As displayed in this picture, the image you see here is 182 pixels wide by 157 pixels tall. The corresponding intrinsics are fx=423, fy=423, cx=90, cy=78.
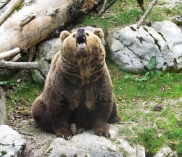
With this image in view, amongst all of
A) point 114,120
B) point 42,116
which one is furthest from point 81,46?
point 114,120

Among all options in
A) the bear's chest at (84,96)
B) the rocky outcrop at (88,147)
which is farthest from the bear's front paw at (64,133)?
the bear's chest at (84,96)

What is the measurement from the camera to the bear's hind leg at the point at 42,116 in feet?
21.2

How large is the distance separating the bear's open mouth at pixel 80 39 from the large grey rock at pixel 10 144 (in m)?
1.50

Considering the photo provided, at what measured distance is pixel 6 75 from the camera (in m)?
9.20

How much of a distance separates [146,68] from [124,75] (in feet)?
1.67

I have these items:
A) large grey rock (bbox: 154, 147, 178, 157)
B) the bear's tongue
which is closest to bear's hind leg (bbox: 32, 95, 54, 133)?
the bear's tongue

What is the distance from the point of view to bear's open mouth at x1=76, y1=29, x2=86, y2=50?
5.55 meters

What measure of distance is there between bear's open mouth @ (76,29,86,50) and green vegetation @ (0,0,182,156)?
69.7 inches

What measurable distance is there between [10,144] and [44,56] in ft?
12.4

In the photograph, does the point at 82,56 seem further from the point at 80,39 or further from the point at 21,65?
the point at 21,65

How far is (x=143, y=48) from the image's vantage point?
30.8 ft

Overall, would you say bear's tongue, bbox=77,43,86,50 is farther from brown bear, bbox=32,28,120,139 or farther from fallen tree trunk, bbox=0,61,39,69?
fallen tree trunk, bbox=0,61,39,69

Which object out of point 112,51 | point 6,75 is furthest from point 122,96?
point 6,75

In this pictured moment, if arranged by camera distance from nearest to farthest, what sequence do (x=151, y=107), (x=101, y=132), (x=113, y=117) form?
(x=101, y=132)
(x=113, y=117)
(x=151, y=107)
